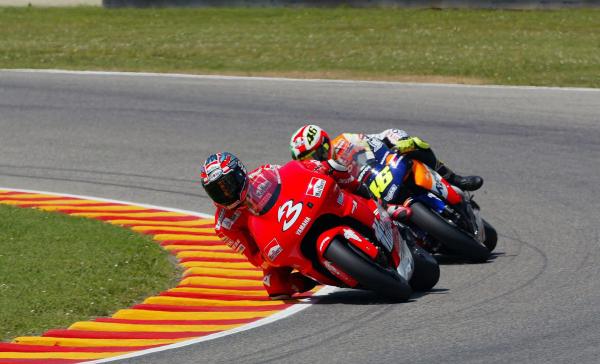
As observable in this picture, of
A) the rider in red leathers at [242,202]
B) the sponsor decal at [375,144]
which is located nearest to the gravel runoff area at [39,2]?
the sponsor decal at [375,144]

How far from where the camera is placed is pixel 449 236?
1056 cm

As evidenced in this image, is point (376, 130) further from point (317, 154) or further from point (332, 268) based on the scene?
point (332, 268)

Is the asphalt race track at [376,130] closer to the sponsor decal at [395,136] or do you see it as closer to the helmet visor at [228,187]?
the helmet visor at [228,187]

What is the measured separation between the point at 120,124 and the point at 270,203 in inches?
358

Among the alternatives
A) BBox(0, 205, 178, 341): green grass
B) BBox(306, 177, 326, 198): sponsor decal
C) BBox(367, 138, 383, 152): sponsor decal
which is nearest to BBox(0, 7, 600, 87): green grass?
BBox(367, 138, 383, 152): sponsor decal

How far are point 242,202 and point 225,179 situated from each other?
0.81 feet

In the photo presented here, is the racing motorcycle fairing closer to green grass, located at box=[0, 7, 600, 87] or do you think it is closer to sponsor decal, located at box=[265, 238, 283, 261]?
sponsor decal, located at box=[265, 238, 283, 261]

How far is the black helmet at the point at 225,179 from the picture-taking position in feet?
29.1

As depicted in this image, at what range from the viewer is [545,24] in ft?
82.9

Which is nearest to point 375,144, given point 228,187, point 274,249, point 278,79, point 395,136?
point 395,136

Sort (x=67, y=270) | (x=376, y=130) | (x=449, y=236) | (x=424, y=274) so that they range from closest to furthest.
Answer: (x=424, y=274), (x=67, y=270), (x=449, y=236), (x=376, y=130)

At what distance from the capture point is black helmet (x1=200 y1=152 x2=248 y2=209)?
29.1ft

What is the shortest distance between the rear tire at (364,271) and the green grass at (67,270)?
1.84 meters

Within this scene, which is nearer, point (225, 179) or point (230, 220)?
point (225, 179)
